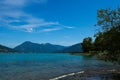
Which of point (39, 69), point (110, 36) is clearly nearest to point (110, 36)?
point (110, 36)

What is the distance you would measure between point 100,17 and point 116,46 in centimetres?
573

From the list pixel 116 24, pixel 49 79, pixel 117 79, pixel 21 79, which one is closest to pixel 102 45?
pixel 116 24

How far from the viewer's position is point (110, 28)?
120 feet

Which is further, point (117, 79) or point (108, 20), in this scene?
point (108, 20)

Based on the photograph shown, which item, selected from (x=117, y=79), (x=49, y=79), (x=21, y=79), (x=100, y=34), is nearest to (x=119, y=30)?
(x=100, y=34)

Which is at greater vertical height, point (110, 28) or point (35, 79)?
point (110, 28)

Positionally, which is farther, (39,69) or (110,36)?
(39,69)

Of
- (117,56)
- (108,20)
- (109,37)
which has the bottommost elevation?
(117,56)

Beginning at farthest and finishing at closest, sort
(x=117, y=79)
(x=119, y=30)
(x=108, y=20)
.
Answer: (x=108, y=20), (x=119, y=30), (x=117, y=79)

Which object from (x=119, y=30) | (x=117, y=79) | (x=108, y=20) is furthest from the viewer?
(x=108, y=20)

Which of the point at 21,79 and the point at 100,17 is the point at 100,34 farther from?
the point at 21,79

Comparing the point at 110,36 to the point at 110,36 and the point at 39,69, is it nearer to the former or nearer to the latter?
the point at 110,36

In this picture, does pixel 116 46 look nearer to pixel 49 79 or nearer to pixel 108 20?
pixel 108 20

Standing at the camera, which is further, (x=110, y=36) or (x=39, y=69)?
(x=39, y=69)
